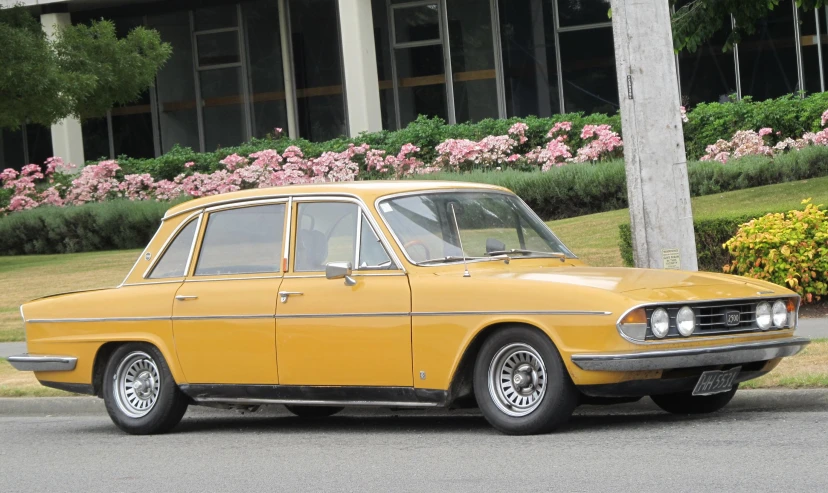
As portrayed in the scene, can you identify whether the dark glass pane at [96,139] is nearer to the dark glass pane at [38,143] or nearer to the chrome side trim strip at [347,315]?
the dark glass pane at [38,143]

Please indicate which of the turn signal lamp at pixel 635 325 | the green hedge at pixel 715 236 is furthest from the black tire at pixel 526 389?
the green hedge at pixel 715 236

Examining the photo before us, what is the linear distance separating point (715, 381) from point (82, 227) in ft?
70.8

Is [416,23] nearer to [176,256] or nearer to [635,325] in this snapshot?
[176,256]

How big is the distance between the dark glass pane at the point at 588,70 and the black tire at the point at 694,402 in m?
24.6

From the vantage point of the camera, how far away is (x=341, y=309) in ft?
27.7

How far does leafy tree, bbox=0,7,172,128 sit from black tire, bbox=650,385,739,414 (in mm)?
17901

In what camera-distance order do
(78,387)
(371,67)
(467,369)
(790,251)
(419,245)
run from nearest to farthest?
(467,369) < (419,245) < (78,387) < (790,251) < (371,67)

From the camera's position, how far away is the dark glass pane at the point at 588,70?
1293 inches

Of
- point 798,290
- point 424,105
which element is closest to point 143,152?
point 424,105

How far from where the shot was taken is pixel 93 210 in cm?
2742

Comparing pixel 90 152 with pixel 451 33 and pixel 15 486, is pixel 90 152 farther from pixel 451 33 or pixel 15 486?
pixel 15 486

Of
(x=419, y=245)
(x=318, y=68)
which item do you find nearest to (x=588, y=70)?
(x=318, y=68)

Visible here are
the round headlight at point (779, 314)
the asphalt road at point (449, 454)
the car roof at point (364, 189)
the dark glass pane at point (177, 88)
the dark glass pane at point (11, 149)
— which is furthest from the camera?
the dark glass pane at point (11, 149)

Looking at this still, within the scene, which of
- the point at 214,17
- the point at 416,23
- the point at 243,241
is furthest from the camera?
the point at 214,17
